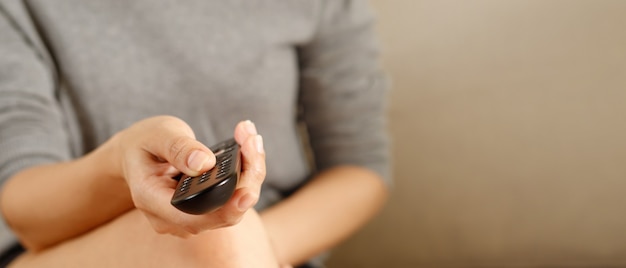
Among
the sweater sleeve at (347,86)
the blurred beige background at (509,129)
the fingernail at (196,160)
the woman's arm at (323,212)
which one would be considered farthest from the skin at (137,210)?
the blurred beige background at (509,129)

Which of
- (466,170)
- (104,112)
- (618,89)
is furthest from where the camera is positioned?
(466,170)

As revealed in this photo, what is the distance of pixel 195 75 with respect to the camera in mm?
684

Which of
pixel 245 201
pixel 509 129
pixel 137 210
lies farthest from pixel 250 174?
pixel 509 129

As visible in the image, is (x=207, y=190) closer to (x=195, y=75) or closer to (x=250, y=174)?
(x=250, y=174)

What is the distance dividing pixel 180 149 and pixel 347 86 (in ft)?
1.45

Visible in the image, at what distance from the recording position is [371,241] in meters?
0.98

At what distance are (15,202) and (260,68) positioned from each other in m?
0.31

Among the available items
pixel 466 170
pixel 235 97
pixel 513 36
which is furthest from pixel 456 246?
pixel 235 97

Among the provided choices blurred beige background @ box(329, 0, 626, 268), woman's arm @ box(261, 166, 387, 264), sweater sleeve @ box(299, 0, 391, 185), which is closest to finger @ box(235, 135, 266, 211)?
woman's arm @ box(261, 166, 387, 264)

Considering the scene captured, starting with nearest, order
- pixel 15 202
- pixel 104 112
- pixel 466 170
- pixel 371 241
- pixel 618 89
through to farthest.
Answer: pixel 15 202
pixel 104 112
pixel 618 89
pixel 466 170
pixel 371 241

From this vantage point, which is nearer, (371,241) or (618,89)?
(618,89)

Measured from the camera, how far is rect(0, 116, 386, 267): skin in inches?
15.5

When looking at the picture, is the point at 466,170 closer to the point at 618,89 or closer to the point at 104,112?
the point at 618,89

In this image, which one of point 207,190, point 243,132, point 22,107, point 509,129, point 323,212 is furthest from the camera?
point 509,129
